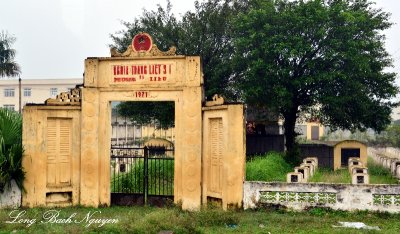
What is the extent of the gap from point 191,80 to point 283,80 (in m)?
11.2

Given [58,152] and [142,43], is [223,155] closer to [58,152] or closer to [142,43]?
[142,43]

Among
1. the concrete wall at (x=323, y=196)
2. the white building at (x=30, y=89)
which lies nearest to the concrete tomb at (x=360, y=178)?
the concrete wall at (x=323, y=196)

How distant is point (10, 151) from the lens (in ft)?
35.9

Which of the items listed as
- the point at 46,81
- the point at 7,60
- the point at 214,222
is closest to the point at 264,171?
the point at 214,222

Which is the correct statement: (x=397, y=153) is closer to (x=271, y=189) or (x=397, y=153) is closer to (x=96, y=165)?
(x=271, y=189)

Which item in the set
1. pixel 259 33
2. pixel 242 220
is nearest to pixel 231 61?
pixel 259 33

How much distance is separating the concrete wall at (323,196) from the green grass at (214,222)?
18cm

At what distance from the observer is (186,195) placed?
1089 cm

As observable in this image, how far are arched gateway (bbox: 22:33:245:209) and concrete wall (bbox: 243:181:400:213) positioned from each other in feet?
3.27

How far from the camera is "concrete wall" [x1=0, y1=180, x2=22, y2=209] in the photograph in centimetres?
1102

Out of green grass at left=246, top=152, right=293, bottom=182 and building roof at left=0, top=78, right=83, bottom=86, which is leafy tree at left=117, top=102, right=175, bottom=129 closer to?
green grass at left=246, top=152, right=293, bottom=182

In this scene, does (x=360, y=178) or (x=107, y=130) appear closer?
(x=107, y=130)

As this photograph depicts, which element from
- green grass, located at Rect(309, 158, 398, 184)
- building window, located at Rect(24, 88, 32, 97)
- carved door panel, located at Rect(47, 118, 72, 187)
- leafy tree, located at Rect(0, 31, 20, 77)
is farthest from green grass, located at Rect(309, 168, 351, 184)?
building window, located at Rect(24, 88, 32, 97)

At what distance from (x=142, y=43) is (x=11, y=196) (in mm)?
5576
